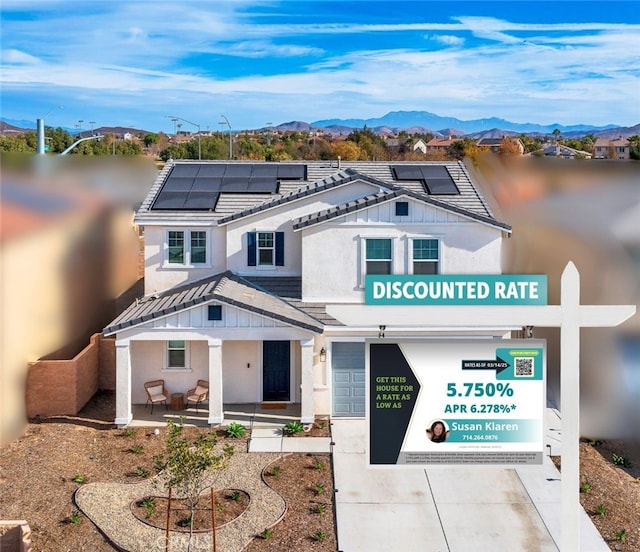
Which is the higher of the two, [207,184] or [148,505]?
[207,184]

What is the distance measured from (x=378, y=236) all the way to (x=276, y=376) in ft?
15.9

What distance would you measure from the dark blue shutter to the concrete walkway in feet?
22.3

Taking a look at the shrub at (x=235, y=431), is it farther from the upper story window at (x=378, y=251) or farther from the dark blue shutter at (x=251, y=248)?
the upper story window at (x=378, y=251)

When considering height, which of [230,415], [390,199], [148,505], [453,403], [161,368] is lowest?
[148,505]

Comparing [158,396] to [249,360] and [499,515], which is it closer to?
[249,360]

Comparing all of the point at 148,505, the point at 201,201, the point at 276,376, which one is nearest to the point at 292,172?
the point at 201,201

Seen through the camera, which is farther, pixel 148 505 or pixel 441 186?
pixel 441 186

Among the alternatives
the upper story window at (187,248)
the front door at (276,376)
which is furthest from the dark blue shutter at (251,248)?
the front door at (276,376)

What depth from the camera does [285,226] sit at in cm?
2055

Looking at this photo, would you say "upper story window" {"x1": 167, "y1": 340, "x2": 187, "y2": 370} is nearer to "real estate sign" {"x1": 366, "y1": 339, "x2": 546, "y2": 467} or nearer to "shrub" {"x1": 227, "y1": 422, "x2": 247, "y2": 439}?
"shrub" {"x1": 227, "y1": 422, "x2": 247, "y2": 439}

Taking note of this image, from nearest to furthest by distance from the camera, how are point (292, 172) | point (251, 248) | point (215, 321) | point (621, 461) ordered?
point (621, 461) < point (215, 321) < point (251, 248) < point (292, 172)

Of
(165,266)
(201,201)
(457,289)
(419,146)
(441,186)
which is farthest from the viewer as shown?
(419,146)

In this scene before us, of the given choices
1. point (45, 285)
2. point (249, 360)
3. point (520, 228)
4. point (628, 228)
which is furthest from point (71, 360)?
point (628, 228)

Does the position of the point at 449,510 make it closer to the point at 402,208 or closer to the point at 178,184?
the point at 402,208
